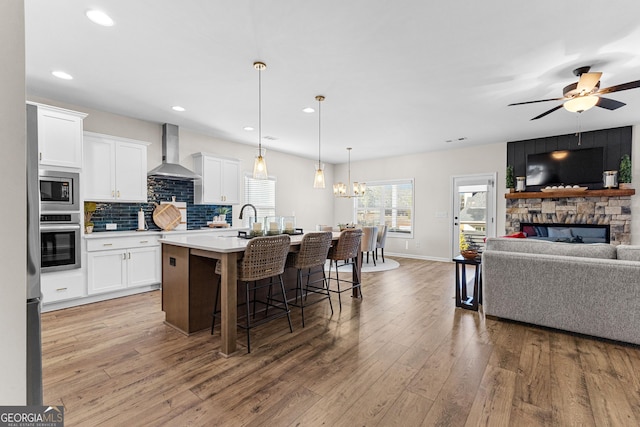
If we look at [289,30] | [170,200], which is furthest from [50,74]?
[289,30]

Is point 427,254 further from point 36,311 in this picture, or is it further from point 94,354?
point 36,311

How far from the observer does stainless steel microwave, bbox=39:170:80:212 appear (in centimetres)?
335

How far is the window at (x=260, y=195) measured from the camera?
6.11 metres

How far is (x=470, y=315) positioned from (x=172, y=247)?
332cm

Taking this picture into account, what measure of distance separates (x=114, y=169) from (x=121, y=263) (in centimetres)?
131

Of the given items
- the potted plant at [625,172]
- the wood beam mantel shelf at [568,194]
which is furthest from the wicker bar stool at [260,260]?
the potted plant at [625,172]

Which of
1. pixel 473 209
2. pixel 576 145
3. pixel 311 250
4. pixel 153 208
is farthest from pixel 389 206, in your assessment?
pixel 153 208

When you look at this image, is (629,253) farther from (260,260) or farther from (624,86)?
(260,260)

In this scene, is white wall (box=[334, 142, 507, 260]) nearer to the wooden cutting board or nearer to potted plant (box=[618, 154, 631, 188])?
potted plant (box=[618, 154, 631, 188])

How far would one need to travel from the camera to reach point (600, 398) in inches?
71.4

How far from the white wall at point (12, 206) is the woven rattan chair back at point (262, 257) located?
163cm

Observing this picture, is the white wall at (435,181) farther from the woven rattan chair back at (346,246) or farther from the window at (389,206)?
the woven rattan chair back at (346,246)

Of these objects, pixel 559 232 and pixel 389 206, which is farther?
pixel 389 206

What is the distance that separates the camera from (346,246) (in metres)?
3.55
